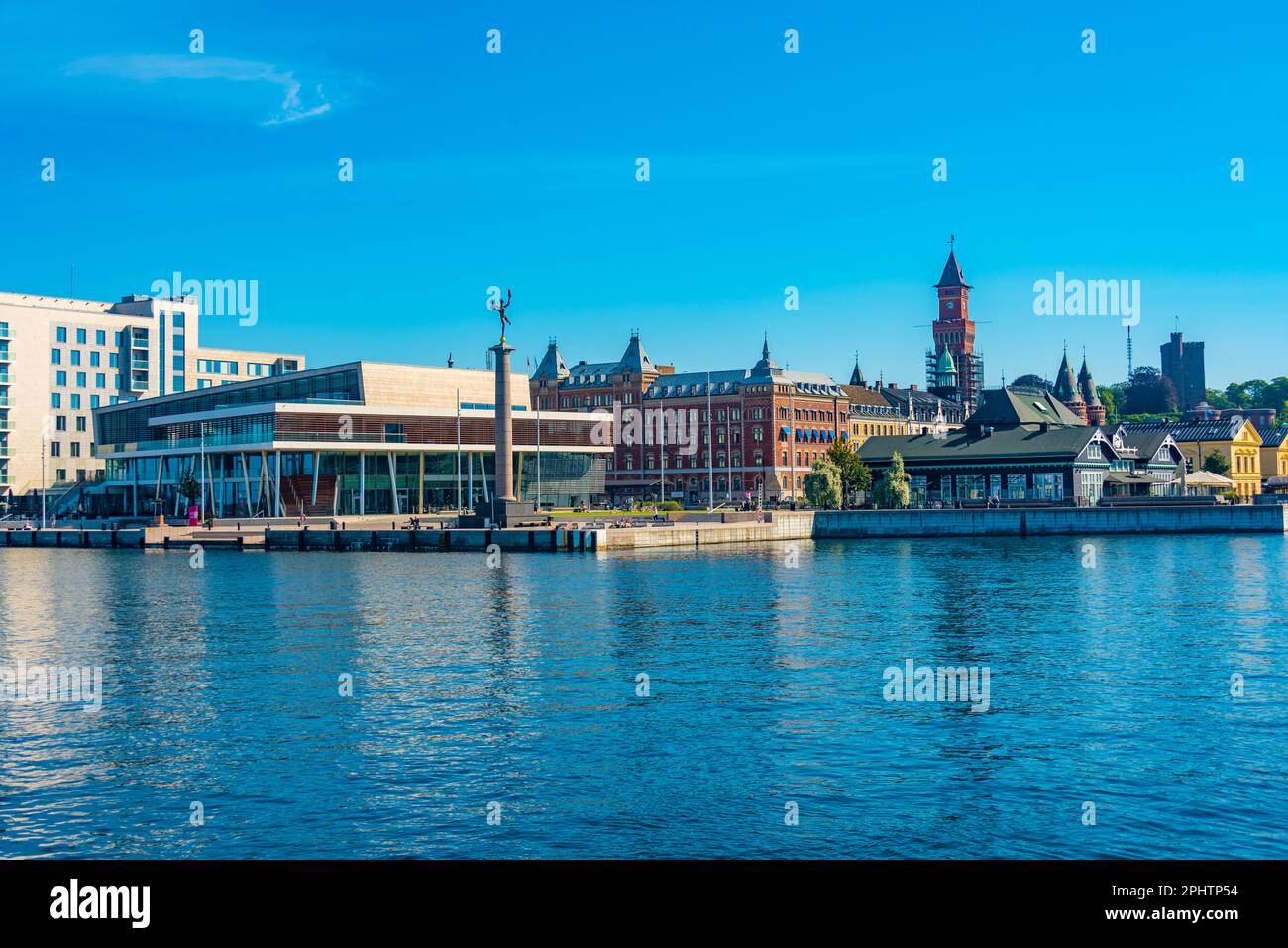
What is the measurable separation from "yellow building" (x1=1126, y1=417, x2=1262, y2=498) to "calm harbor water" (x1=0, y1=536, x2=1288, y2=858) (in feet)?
413

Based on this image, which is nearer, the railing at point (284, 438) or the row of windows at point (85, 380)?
the railing at point (284, 438)

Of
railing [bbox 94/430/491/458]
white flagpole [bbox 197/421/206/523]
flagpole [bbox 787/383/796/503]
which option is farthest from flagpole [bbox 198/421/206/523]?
flagpole [bbox 787/383/796/503]

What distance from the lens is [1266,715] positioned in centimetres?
2783

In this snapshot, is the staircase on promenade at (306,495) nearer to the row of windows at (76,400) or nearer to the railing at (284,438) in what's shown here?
the railing at (284,438)

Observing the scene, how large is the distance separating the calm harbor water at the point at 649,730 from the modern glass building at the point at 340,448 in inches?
2904

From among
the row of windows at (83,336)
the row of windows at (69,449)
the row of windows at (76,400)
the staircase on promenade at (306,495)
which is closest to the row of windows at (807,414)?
the staircase on promenade at (306,495)

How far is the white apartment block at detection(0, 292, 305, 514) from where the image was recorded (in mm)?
158750

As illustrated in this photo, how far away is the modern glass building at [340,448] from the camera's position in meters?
130

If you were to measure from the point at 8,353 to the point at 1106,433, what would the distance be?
139 meters

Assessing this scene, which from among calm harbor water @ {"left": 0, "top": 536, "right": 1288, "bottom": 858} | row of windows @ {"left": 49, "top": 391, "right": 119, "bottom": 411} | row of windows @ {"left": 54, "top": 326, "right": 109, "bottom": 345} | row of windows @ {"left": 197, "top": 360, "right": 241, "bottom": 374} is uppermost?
row of windows @ {"left": 54, "top": 326, "right": 109, "bottom": 345}

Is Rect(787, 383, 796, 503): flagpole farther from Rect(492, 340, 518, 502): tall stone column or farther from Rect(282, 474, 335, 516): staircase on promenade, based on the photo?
Rect(492, 340, 518, 502): tall stone column
